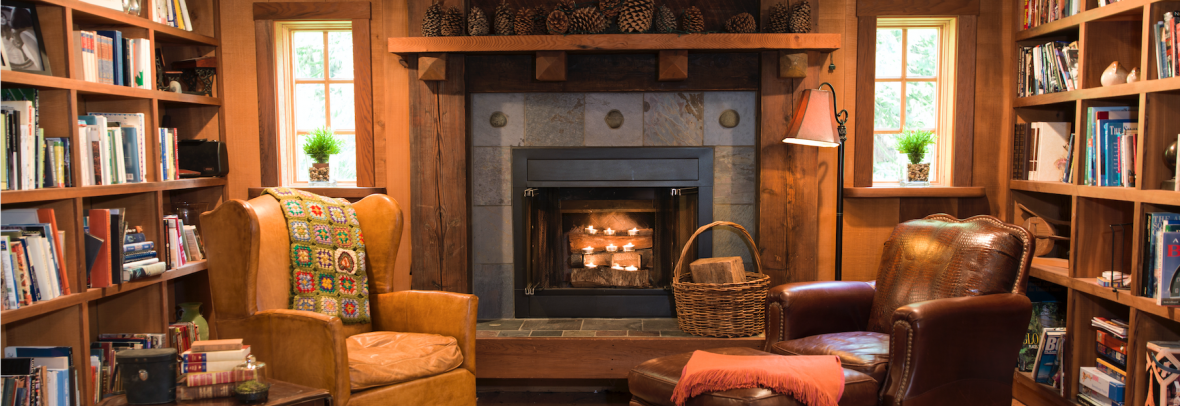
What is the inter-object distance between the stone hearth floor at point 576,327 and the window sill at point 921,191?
1.13m

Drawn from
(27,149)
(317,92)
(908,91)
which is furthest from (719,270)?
(27,149)

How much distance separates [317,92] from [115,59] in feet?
3.13

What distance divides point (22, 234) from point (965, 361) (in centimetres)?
310

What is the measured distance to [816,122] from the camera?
3.04m

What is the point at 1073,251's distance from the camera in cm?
280

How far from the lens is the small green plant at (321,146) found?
342 cm

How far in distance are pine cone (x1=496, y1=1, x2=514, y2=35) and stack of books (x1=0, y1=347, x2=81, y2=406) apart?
6.89 ft

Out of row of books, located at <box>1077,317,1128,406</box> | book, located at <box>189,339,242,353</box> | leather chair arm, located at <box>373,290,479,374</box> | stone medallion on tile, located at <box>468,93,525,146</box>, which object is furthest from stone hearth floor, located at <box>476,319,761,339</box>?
row of books, located at <box>1077,317,1128,406</box>

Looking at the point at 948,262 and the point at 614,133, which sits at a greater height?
the point at 614,133

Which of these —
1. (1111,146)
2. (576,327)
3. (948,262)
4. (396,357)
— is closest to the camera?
(396,357)

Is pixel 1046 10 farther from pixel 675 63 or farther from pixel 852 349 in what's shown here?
pixel 852 349

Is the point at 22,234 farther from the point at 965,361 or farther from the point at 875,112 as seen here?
the point at 875,112

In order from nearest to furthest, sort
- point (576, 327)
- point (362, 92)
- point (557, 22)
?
point (557, 22)
point (576, 327)
point (362, 92)

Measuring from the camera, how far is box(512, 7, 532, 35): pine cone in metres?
3.23
